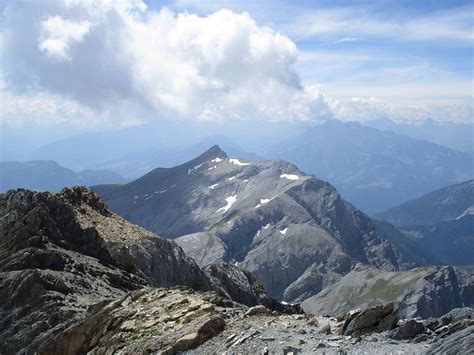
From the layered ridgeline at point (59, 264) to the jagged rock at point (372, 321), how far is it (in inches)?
299

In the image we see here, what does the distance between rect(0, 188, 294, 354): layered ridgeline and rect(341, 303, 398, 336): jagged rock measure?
7.59 m

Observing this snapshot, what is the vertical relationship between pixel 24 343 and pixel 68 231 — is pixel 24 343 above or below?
below

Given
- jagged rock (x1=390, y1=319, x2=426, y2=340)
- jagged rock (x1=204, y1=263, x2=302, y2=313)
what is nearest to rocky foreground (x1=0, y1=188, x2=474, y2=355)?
jagged rock (x1=390, y1=319, x2=426, y2=340)

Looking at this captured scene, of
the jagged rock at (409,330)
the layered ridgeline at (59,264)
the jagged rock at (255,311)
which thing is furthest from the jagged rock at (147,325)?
the jagged rock at (409,330)

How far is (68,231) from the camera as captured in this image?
50375mm

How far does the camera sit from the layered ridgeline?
35031 mm

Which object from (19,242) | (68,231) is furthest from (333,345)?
(68,231)

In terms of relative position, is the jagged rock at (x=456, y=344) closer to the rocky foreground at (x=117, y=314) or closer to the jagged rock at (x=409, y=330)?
the rocky foreground at (x=117, y=314)

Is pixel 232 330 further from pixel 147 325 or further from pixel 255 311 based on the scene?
pixel 147 325

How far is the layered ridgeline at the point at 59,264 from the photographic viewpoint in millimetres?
35031

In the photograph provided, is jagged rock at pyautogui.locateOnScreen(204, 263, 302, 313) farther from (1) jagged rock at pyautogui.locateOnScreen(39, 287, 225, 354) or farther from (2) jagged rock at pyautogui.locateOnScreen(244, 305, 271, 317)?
(2) jagged rock at pyautogui.locateOnScreen(244, 305, 271, 317)

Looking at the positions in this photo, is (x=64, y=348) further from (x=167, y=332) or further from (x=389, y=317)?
(x=389, y=317)

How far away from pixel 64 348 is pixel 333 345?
54.7 feet

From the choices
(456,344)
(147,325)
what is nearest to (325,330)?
(456,344)
